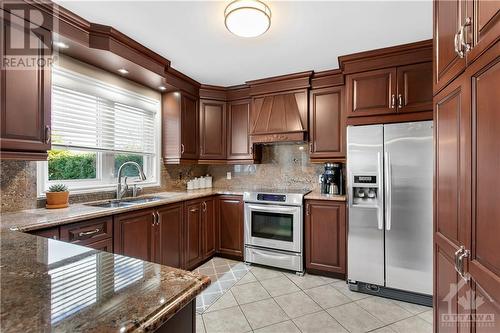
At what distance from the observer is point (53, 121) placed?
7.39 ft

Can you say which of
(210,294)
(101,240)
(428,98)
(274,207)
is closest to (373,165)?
(428,98)

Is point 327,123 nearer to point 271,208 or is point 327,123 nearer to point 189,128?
point 271,208

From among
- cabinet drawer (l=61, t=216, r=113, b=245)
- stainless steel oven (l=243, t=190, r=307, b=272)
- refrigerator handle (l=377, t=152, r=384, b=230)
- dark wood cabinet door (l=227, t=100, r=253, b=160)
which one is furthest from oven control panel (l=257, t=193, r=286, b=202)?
cabinet drawer (l=61, t=216, r=113, b=245)

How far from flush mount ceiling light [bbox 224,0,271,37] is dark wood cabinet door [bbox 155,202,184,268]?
187 cm

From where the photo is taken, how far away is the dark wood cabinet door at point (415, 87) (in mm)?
2363

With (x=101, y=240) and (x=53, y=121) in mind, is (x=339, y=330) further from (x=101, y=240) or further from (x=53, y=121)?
(x=53, y=121)

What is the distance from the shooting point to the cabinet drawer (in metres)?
1.74

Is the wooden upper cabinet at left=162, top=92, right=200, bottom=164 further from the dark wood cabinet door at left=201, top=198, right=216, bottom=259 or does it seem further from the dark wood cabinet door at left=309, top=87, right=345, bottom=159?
the dark wood cabinet door at left=309, top=87, right=345, bottom=159

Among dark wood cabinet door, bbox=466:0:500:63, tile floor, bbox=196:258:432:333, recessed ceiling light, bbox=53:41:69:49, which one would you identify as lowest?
tile floor, bbox=196:258:432:333

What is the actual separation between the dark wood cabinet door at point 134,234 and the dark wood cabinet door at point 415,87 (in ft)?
8.95

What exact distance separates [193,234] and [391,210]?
2.24m

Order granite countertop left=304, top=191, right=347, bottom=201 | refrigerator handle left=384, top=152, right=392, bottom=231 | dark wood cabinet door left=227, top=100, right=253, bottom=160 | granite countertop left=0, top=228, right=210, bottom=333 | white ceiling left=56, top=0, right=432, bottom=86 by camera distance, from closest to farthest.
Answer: granite countertop left=0, top=228, right=210, bottom=333 < white ceiling left=56, top=0, right=432, bottom=86 < refrigerator handle left=384, top=152, right=392, bottom=231 < granite countertop left=304, top=191, right=347, bottom=201 < dark wood cabinet door left=227, top=100, right=253, bottom=160

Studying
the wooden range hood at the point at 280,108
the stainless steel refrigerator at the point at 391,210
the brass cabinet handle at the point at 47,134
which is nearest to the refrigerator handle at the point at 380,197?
the stainless steel refrigerator at the point at 391,210

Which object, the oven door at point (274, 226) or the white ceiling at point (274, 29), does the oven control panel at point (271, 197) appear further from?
the white ceiling at point (274, 29)
